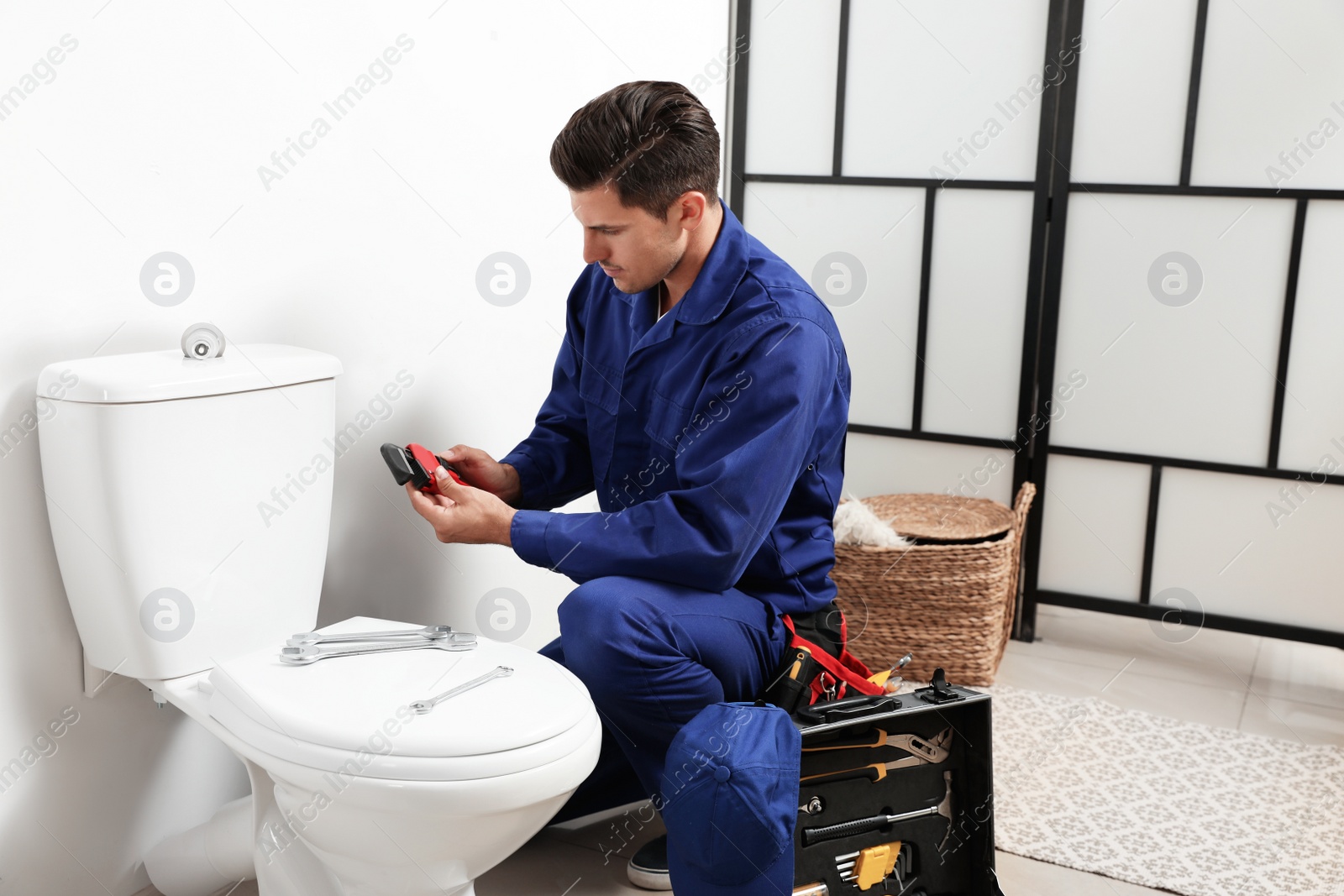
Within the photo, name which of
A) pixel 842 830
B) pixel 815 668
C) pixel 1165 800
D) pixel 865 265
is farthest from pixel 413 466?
pixel 865 265

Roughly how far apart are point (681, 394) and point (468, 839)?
64cm

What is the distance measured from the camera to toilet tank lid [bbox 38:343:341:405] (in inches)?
45.2

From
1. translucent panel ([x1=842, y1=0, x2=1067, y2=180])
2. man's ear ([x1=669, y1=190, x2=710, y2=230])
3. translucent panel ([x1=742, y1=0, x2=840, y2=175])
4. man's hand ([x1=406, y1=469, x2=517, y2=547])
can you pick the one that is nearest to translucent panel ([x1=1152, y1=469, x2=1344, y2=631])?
translucent panel ([x1=842, y1=0, x2=1067, y2=180])

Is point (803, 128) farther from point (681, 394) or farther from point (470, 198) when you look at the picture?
point (681, 394)

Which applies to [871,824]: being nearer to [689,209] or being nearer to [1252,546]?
[689,209]

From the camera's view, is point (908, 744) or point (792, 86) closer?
point (908, 744)

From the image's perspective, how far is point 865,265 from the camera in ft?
8.50

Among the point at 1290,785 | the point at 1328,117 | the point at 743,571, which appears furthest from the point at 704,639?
the point at 1328,117

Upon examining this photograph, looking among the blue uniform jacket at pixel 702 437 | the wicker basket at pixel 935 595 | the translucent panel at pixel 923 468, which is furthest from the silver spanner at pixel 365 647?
the translucent panel at pixel 923 468

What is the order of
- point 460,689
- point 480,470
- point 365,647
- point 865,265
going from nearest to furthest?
point 460,689
point 365,647
point 480,470
point 865,265

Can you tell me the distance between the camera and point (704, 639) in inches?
54.8

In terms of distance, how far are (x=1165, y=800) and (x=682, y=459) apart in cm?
105

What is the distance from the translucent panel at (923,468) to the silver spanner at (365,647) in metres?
1.41

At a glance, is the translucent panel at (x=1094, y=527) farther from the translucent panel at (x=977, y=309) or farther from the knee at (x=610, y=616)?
the knee at (x=610, y=616)
